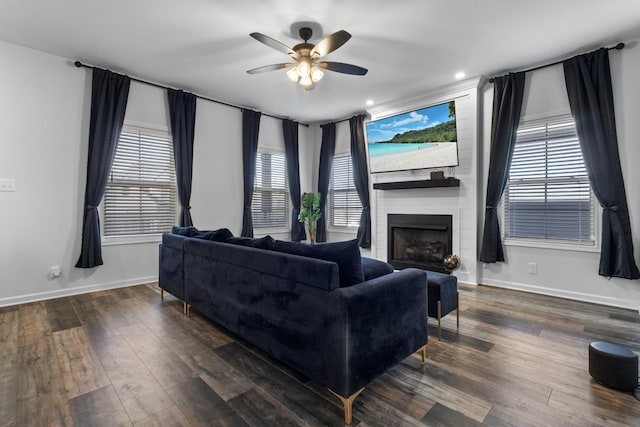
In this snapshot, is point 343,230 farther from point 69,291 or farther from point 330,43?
point 69,291

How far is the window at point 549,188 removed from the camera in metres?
3.54

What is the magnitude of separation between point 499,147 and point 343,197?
9.69ft

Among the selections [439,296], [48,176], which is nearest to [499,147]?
[439,296]

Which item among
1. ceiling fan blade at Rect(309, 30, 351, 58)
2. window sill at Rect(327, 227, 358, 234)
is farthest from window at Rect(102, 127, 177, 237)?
window sill at Rect(327, 227, 358, 234)

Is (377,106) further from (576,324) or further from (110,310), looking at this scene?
(110,310)

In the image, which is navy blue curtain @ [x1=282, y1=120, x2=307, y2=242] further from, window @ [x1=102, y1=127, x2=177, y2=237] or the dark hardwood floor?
the dark hardwood floor

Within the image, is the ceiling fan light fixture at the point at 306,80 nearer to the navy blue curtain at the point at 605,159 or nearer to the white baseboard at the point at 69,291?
the navy blue curtain at the point at 605,159

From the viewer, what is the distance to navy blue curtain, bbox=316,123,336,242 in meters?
6.16

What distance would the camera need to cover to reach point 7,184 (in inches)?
130

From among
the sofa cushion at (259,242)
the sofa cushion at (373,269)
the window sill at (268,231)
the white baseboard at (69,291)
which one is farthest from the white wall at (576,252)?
the white baseboard at (69,291)

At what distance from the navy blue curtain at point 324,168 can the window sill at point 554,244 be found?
3323mm

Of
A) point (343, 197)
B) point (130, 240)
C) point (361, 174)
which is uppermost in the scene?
point (361, 174)

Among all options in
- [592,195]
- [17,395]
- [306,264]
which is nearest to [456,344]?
[306,264]

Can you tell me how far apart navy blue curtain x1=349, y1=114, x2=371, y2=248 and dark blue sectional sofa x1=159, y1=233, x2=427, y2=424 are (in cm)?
342
